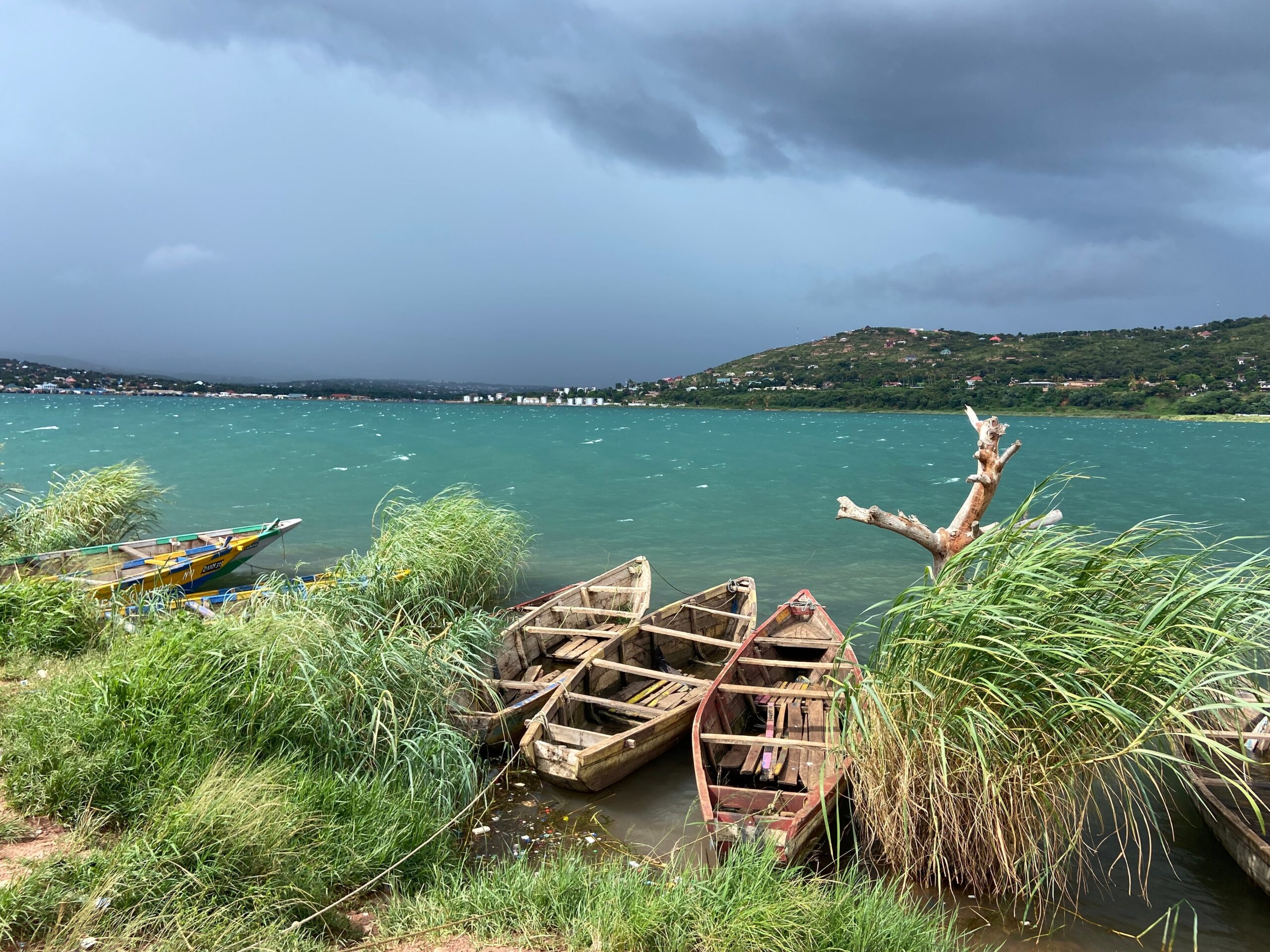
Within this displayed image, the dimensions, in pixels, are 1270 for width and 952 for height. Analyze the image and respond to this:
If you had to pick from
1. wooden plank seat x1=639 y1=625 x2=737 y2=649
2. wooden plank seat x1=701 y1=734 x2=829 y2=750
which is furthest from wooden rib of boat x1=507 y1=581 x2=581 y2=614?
wooden plank seat x1=701 y1=734 x2=829 y2=750

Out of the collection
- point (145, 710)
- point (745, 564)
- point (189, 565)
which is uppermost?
point (145, 710)

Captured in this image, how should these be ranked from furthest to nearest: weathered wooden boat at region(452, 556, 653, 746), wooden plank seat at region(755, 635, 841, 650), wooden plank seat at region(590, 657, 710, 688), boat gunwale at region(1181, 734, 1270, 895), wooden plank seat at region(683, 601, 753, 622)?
wooden plank seat at region(683, 601, 753, 622) → wooden plank seat at region(755, 635, 841, 650) → wooden plank seat at region(590, 657, 710, 688) → weathered wooden boat at region(452, 556, 653, 746) → boat gunwale at region(1181, 734, 1270, 895)

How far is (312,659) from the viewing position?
22.7 feet

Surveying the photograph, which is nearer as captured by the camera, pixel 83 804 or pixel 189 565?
pixel 83 804

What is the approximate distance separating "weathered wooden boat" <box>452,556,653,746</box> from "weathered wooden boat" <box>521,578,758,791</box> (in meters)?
0.42

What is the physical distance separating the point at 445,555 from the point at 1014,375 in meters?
149

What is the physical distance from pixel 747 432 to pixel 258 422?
62.4 meters

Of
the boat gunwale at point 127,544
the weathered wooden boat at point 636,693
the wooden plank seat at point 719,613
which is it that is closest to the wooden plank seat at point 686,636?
the weathered wooden boat at point 636,693

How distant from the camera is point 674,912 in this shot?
464 cm

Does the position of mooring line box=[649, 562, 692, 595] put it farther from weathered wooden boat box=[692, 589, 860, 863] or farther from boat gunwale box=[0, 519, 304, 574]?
boat gunwale box=[0, 519, 304, 574]

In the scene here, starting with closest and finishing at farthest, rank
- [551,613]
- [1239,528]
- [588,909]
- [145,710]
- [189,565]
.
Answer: [588,909] < [145,710] < [551,613] < [189,565] < [1239,528]

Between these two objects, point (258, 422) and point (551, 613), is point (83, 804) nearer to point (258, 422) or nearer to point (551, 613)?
point (551, 613)

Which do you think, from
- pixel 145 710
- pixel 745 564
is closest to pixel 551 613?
pixel 145 710

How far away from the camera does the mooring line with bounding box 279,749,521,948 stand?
14.8ft
